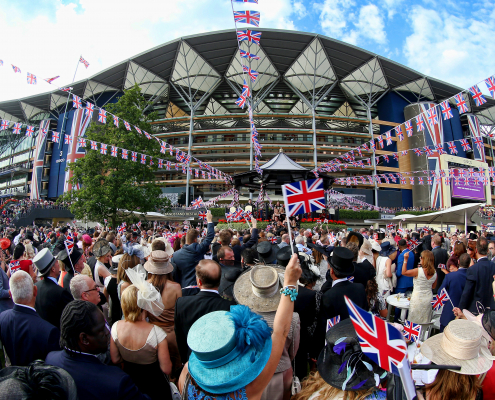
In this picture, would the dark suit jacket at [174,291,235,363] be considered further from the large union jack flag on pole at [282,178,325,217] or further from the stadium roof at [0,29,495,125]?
the stadium roof at [0,29,495,125]

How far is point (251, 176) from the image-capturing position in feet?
70.0

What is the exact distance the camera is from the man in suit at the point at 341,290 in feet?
10.9

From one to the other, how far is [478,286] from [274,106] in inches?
2113

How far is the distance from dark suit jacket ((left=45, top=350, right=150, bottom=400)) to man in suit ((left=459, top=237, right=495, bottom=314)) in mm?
4656

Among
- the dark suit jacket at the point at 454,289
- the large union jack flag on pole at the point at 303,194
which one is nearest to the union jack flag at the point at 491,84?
the dark suit jacket at the point at 454,289

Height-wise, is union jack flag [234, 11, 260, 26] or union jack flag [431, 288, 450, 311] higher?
union jack flag [234, 11, 260, 26]

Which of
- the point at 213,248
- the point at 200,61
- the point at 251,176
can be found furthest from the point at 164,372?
the point at 200,61

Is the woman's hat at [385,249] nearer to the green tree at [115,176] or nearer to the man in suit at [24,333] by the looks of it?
the man in suit at [24,333]

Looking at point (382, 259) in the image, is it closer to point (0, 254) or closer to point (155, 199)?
point (0, 254)

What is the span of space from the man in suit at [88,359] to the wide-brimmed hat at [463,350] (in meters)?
1.78

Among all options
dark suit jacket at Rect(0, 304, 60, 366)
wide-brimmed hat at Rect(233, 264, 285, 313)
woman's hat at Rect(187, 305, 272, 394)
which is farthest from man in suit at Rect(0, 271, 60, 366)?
woman's hat at Rect(187, 305, 272, 394)

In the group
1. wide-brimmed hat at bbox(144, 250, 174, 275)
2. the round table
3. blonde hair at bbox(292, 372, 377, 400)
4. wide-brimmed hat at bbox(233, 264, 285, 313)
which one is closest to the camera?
blonde hair at bbox(292, 372, 377, 400)

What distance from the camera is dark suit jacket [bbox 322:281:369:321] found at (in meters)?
3.32

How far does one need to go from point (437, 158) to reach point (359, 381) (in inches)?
2064
